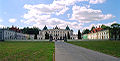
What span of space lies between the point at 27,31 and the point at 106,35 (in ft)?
312

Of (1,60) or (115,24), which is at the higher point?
(115,24)

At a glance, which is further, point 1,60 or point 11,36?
point 11,36

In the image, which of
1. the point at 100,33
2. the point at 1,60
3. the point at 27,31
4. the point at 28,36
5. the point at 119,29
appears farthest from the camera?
the point at 27,31

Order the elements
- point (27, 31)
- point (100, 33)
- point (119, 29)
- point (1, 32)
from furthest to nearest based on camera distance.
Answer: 1. point (27, 31)
2. point (100, 33)
3. point (1, 32)
4. point (119, 29)

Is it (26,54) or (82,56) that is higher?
(26,54)

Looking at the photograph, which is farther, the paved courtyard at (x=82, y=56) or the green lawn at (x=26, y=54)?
the paved courtyard at (x=82, y=56)

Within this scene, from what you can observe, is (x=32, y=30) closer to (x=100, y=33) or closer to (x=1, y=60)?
(x=100, y=33)

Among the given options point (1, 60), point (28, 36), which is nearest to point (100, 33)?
point (28, 36)

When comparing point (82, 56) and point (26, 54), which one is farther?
point (26, 54)

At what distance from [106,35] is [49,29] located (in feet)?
261

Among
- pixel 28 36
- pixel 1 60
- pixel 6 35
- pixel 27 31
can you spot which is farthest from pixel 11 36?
pixel 1 60

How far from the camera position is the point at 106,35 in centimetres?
8544

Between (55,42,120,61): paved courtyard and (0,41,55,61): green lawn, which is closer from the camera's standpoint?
(0,41,55,61): green lawn

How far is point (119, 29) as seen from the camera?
70188mm
